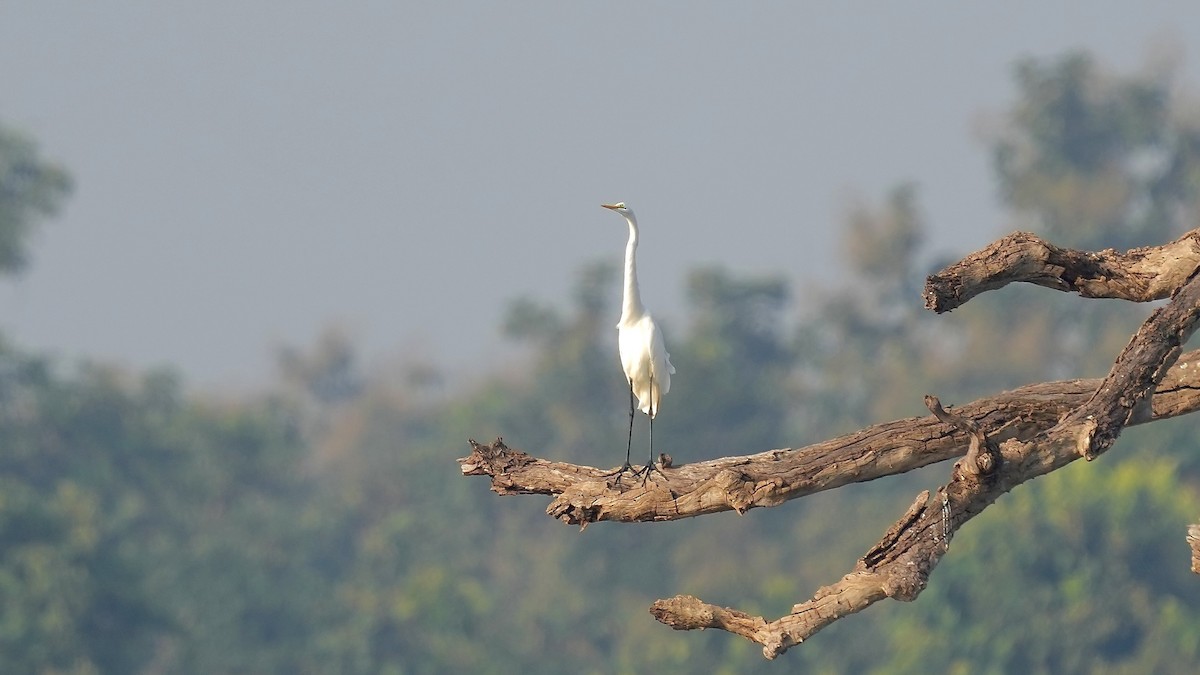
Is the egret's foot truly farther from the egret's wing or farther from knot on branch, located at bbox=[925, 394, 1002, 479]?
the egret's wing

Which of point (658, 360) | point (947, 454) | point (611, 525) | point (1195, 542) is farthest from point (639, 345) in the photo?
point (611, 525)

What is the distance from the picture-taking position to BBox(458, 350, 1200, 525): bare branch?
5.83m

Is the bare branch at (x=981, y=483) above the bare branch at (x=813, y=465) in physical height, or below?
below

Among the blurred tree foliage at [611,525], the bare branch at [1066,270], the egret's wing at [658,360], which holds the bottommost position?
the bare branch at [1066,270]

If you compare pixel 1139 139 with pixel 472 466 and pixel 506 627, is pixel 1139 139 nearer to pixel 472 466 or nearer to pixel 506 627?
pixel 506 627

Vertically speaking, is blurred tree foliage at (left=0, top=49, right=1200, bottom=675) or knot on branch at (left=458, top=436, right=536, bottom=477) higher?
blurred tree foliage at (left=0, top=49, right=1200, bottom=675)

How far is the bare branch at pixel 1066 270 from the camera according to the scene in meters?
5.57

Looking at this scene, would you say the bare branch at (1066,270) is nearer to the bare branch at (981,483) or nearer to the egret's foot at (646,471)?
the bare branch at (981,483)

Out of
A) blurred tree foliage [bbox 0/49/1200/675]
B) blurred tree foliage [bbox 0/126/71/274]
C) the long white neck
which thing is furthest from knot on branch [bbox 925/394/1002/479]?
blurred tree foliage [bbox 0/126/71/274]

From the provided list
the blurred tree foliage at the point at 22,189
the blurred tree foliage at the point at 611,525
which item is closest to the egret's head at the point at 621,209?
the blurred tree foliage at the point at 611,525

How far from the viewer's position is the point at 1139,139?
45.2m

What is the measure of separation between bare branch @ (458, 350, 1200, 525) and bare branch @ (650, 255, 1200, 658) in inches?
13.4

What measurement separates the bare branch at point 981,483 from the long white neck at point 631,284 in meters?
2.74

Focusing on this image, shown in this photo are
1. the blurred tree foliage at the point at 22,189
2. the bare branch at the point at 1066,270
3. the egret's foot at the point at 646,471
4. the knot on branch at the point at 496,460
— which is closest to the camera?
the bare branch at the point at 1066,270
